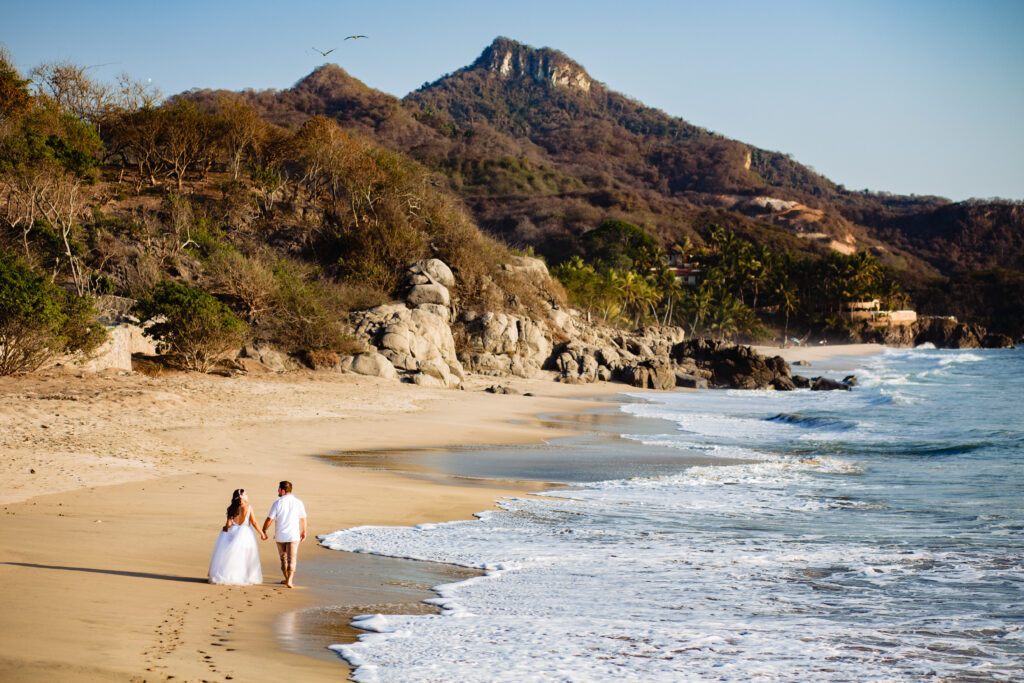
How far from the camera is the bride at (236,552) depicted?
22.7ft

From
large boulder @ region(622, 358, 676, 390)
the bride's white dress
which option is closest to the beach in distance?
the bride's white dress

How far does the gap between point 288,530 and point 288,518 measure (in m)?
0.13

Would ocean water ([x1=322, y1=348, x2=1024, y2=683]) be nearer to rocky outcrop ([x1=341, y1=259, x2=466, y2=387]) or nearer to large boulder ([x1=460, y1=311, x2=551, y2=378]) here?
rocky outcrop ([x1=341, y1=259, x2=466, y2=387])

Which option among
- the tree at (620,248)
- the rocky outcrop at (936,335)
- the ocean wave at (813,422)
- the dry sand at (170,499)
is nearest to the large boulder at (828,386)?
the ocean wave at (813,422)

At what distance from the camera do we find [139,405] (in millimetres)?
16281

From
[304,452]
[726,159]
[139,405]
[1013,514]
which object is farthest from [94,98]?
[726,159]

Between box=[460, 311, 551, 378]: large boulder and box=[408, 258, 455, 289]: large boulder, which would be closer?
box=[460, 311, 551, 378]: large boulder

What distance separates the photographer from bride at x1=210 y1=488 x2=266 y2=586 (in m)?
6.93

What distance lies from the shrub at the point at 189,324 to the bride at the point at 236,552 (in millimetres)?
16455

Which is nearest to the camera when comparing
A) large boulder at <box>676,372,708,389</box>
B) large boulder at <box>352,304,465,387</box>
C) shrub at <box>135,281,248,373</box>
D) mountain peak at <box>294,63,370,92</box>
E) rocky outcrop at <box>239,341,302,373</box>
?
shrub at <box>135,281,248,373</box>

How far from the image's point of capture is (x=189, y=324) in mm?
22250

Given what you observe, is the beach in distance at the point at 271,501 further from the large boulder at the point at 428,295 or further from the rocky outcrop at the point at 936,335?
the rocky outcrop at the point at 936,335

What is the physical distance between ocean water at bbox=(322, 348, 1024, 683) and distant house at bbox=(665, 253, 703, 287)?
2881 inches

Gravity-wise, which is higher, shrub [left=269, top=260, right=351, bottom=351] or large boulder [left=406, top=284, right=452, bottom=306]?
large boulder [left=406, top=284, right=452, bottom=306]
